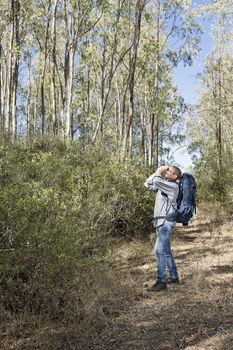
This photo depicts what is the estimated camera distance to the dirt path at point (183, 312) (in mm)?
4991

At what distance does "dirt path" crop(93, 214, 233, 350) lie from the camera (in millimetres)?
4991

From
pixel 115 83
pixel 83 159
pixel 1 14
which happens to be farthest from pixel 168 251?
pixel 115 83

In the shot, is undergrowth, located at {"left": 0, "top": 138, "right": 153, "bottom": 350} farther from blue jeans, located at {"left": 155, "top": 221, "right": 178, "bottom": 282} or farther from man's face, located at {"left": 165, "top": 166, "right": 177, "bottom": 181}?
man's face, located at {"left": 165, "top": 166, "right": 177, "bottom": 181}

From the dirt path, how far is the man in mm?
308

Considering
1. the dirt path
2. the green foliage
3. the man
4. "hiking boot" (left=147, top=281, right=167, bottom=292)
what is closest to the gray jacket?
the man

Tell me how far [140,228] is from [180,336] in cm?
721

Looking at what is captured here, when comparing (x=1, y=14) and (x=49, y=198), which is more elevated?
(x=1, y=14)

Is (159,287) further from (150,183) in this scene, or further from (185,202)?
(150,183)

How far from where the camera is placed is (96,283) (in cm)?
691

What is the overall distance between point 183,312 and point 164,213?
5.33ft

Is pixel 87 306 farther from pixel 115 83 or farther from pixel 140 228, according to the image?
pixel 115 83

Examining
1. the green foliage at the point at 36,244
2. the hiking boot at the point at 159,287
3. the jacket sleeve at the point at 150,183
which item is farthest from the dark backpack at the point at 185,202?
the green foliage at the point at 36,244

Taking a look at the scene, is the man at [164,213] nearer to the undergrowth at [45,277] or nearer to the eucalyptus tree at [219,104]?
the undergrowth at [45,277]

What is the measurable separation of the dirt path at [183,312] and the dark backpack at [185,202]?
110 cm
